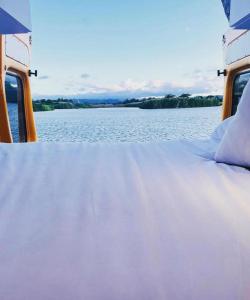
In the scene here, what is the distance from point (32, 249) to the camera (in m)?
0.52

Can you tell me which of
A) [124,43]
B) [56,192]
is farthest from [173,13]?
[56,192]

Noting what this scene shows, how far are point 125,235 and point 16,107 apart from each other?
145 inches

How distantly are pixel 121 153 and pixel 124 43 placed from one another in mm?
5689

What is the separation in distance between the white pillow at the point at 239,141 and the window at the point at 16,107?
2.89 m

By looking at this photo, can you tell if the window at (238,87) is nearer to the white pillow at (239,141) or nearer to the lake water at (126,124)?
the lake water at (126,124)

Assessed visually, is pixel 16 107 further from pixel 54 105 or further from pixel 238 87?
pixel 238 87

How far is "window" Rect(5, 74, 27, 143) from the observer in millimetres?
3645

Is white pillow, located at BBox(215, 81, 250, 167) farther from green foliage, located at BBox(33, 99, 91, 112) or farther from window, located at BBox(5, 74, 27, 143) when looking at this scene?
green foliage, located at BBox(33, 99, 91, 112)

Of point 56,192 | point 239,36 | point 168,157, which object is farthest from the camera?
point 239,36

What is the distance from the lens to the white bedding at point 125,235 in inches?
18.2

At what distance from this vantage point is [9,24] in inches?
94.7

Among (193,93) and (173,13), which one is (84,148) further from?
(173,13)

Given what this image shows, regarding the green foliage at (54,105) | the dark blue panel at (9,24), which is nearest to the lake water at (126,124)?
the green foliage at (54,105)

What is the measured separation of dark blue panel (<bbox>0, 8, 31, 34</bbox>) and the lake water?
5.11 ft
